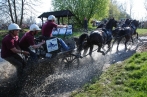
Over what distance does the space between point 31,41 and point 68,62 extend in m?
2.54

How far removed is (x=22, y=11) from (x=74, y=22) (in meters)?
12.3

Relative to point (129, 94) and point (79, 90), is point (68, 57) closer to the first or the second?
point (79, 90)

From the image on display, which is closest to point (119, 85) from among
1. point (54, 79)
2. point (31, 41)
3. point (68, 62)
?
point (54, 79)

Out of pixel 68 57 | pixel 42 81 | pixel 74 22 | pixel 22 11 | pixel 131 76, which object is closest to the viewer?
pixel 131 76

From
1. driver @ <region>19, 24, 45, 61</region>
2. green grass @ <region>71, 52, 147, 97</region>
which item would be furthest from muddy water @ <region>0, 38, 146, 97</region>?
driver @ <region>19, 24, 45, 61</region>

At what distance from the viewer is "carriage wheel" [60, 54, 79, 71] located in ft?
31.0

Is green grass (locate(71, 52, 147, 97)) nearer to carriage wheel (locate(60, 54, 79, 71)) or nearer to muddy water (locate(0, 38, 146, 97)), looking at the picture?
muddy water (locate(0, 38, 146, 97))

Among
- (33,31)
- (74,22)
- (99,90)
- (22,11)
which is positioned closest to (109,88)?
(99,90)

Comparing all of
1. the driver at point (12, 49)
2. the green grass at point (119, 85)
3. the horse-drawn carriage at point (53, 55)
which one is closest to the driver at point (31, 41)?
the horse-drawn carriage at point (53, 55)

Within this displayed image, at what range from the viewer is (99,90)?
6156 mm

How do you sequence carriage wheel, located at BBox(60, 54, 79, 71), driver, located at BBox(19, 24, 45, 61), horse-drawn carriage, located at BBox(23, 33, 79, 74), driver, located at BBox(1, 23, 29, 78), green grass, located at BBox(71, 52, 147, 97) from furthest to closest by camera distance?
1. carriage wheel, located at BBox(60, 54, 79, 71)
2. horse-drawn carriage, located at BBox(23, 33, 79, 74)
3. driver, located at BBox(19, 24, 45, 61)
4. driver, located at BBox(1, 23, 29, 78)
5. green grass, located at BBox(71, 52, 147, 97)

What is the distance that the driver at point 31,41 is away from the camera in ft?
24.2

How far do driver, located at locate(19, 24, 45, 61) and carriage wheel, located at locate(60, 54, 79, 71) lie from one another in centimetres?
183

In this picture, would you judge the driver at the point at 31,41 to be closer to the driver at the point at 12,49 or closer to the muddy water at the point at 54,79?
the driver at the point at 12,49
